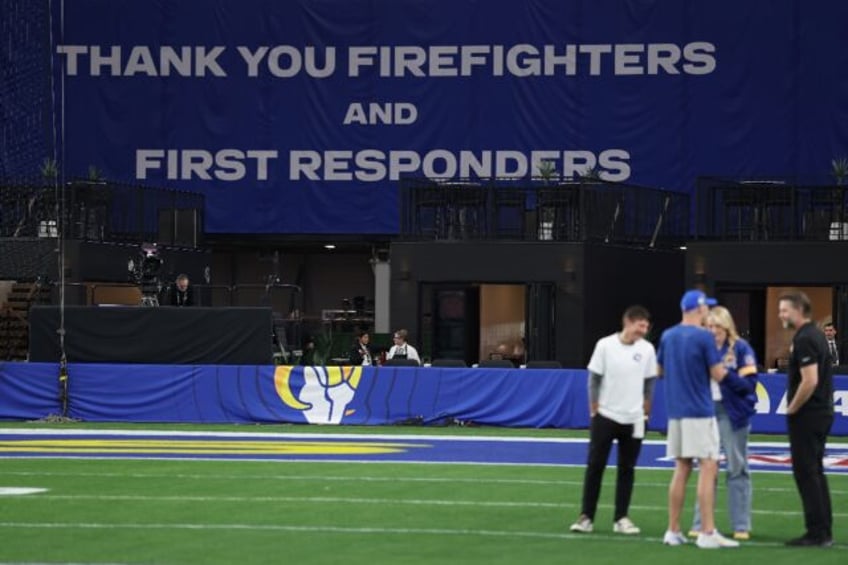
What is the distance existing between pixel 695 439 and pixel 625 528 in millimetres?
1130

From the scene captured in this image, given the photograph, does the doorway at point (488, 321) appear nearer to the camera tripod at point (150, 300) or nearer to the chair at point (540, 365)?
the camera tripod at point (150, 300)

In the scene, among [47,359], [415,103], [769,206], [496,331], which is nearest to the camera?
[47,359]

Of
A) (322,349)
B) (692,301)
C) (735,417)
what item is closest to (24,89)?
(322,349)

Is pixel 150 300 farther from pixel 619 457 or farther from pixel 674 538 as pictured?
pixel 674 538

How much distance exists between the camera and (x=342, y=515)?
48.9ft

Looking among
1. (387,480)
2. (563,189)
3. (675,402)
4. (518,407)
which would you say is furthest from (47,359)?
(675,402)

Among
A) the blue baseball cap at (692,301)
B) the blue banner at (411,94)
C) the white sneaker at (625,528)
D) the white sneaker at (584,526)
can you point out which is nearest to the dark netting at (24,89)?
the blue banner at (411,94)

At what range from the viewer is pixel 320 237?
46.1m

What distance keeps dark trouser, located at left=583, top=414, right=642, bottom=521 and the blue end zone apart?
6405 mm

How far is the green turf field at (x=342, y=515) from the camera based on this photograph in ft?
41.0

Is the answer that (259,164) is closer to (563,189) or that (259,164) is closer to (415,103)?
(415,103)

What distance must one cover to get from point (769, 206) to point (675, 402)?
23.1m

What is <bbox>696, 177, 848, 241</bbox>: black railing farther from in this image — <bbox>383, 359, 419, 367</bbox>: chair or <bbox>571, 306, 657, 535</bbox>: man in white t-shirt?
<bbox>571, 306, 657, 535</bbox>: man in white t-shirt

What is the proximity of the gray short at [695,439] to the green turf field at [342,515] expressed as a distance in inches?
26.7
